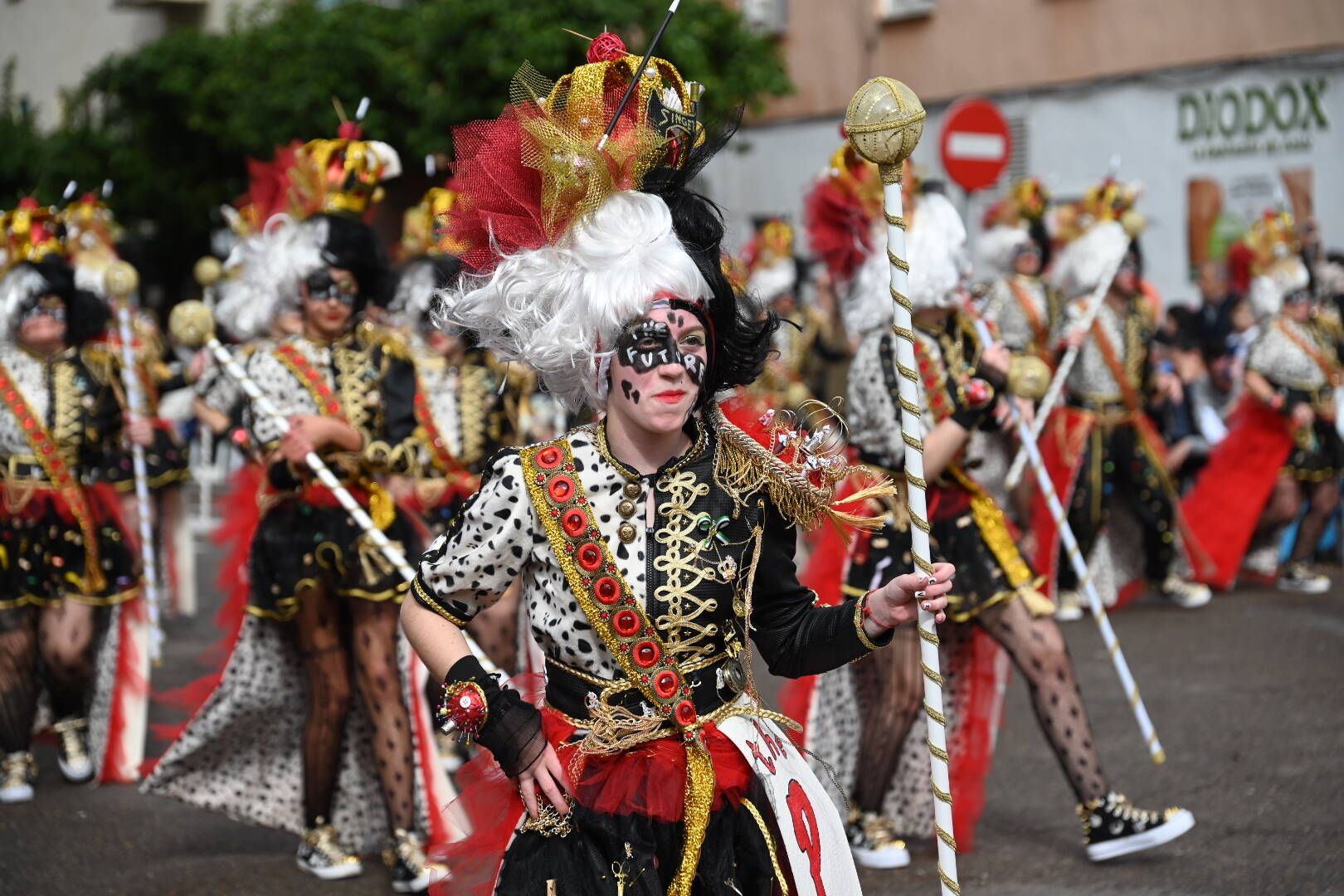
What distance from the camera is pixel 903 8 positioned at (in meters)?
19.1

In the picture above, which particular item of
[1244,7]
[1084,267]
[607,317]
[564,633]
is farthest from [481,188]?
[1244,7]

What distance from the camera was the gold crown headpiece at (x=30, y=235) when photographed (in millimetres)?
7059

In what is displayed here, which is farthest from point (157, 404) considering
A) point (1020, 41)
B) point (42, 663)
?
point (1020, 41)

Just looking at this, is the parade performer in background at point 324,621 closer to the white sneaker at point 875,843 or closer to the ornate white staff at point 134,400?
the white sneaker at point 875,843

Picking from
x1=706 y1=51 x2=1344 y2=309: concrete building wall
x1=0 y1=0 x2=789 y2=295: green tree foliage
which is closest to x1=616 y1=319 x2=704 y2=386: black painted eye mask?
x1=0 y1=0 x2=789 y2=295: green tree foliage

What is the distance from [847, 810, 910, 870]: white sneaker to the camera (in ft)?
18.7

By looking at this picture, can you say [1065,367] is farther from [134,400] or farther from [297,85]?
[297,85]

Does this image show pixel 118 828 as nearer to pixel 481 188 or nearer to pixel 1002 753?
pixel 1002 753

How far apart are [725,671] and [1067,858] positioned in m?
2.83

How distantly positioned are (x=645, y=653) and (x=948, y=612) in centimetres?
247

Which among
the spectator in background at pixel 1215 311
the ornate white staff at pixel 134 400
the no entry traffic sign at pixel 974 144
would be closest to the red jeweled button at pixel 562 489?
the ornate white staff at pixel 134 400

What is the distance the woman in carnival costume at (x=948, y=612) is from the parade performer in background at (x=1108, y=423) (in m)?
4.33

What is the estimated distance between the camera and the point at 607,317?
337 centimetres

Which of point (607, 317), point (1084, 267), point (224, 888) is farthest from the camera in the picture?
point (1084, 267)
